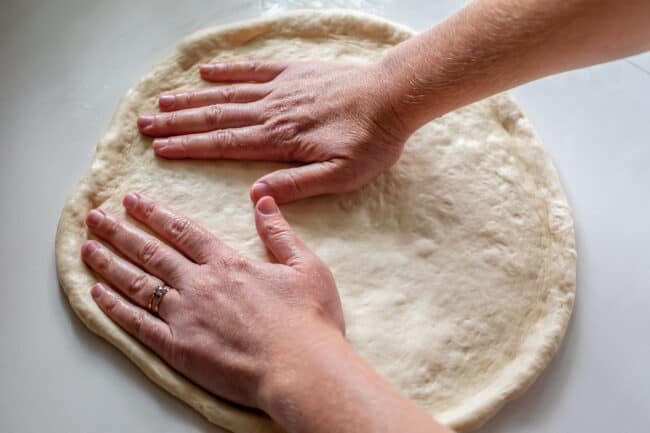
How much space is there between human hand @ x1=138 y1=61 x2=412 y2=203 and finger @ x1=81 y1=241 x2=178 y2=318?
0.83 feet

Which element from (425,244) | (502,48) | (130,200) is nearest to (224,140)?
(130,200)

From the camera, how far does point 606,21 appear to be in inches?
40.7

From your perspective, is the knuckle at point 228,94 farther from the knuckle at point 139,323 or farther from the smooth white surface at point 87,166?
the knuckle at point 139,323

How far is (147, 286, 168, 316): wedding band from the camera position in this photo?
111cm

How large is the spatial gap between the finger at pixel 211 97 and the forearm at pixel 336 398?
23.6 inches

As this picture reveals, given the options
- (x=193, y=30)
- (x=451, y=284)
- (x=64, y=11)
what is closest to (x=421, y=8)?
(x=193, y=30)

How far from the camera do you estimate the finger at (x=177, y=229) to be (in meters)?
1.12

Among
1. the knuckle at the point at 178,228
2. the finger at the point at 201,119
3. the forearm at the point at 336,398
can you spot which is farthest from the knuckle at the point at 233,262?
the finger at the point at 201,119

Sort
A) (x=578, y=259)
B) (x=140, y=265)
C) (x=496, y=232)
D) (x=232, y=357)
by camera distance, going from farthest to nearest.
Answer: (x=578, y=259) → (x=496, y=232) → (x=140, y=265) → (x=232, y=357)

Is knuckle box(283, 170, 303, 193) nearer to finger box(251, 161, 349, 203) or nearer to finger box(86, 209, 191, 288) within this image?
finger box(251, 161, 349, 203)

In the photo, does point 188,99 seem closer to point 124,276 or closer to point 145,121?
point 145,121

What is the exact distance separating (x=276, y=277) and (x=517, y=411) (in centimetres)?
58

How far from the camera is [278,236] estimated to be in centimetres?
115

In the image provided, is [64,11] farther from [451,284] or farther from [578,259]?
[578,259]
